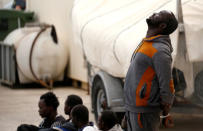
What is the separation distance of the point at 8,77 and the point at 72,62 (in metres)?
1.74

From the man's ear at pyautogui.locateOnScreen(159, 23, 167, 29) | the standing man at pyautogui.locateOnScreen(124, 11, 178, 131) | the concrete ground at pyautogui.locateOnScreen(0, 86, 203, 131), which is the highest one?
the man's ear at pyautogui.locateOnScreen(159, 23, 167, 29)

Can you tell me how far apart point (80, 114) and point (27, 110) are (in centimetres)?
546

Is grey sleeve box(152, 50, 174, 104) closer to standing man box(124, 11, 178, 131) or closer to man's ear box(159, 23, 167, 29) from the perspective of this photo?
standing man box(124, 11, 178, 131)

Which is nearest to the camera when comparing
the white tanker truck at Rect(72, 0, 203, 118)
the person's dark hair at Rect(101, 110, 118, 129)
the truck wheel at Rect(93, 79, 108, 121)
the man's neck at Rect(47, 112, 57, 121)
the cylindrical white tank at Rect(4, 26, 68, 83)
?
the person's dark hair at Rect(101, 110, 118, 129)

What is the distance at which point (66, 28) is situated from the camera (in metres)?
14.2

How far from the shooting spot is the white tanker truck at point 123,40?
6.54 m

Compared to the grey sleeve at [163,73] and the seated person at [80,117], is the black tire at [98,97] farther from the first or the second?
the grey sleeve at [163,73]

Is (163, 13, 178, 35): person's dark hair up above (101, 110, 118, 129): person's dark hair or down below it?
above

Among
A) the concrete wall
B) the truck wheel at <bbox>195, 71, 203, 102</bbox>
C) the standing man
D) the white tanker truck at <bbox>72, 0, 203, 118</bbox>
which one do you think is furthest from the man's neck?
the concrete wall

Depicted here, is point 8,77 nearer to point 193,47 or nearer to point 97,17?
point 97,17

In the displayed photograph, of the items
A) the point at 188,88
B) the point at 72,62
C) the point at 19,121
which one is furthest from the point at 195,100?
the point at 72,62

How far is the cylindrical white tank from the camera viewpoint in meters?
13.6

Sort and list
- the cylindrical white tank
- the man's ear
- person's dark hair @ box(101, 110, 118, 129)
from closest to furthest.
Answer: the man's ear < person's dark hair @ box(101, 110, 118, 129) < the cylindrical white tank

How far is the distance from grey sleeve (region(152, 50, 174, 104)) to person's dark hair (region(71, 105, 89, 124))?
0.90 m
